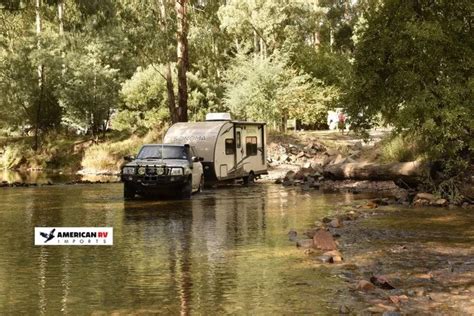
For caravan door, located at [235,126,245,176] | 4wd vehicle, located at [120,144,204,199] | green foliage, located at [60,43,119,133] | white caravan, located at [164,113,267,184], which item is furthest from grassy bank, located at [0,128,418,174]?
4wd vehicle, located at [120,144,204,199]

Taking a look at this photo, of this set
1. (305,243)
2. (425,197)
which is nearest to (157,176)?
(425,197)

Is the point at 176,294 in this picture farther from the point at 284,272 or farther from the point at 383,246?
the point at 383,246

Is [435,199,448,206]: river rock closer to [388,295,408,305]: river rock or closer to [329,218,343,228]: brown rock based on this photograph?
[329,218,343,228]: brown rock

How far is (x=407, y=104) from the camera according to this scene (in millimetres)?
17859

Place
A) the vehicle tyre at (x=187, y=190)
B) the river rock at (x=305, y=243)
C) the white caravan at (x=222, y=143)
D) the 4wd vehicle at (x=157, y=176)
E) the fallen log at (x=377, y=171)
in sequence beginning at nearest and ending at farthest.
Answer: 1. the river rock at (x=305, y=243)
2. the 4wd vehicle at (x=157, y=176)
3. the vehicle tyre at (x=187, y=190)
4. the fallen log at (x=377, y=171)
5. the white caravan at (x=222, y=143)

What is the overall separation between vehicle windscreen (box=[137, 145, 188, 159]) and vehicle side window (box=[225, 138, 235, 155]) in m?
4.25

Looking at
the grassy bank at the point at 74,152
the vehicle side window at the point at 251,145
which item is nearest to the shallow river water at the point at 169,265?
the vehicle side window at the point at 251,145

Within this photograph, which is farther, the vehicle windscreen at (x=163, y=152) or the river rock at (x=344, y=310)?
the vehicle windscreen at (x=163, y=152)

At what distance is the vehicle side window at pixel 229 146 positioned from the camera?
26.2 m

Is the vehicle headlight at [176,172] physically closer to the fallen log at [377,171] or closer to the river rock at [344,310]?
the fallen log at [377,171]

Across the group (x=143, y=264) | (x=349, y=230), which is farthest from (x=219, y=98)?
(x=143, y=264)

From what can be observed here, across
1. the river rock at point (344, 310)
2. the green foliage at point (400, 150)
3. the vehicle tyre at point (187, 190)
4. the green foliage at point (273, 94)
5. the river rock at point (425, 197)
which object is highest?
the green foliage at point (273, 94)

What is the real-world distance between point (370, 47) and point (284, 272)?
36.2ft

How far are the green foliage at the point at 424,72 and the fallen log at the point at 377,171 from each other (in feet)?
6.48
